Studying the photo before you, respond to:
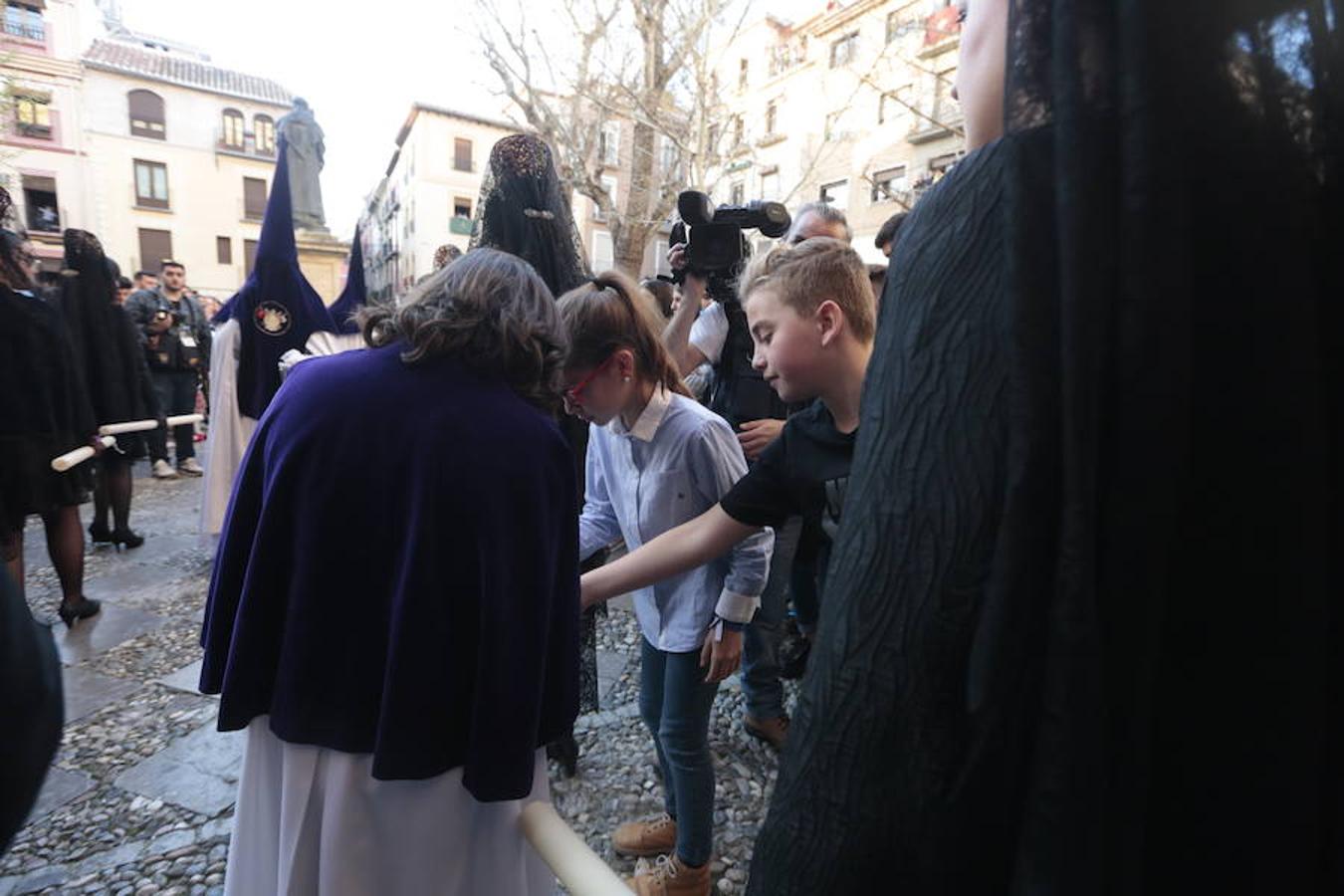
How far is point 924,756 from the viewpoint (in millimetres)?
538

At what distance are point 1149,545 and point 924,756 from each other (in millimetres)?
225

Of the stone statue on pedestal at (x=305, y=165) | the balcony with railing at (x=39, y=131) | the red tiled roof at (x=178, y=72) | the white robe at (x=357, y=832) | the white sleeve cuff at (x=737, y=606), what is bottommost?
the white robe at (x=357, y=832)

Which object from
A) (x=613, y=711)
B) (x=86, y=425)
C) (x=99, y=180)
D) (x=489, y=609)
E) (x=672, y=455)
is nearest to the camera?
(x=489, y=609)

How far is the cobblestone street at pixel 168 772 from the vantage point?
2232 millimetres

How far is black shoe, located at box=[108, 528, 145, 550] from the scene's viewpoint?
5.18 metres

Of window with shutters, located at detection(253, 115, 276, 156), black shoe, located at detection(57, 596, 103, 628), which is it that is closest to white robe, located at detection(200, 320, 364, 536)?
black shoe, located at detection(57, 596, 103, 628)

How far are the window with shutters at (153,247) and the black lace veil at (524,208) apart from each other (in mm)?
37573

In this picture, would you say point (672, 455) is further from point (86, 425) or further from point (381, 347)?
point (86, 425)

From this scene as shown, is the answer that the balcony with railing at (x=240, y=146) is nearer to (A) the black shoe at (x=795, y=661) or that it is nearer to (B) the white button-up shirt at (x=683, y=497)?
(A) the black shoe at (x=795, y=661)

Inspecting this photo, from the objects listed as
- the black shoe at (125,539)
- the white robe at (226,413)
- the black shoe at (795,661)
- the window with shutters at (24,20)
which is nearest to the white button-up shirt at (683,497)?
the black shoe at (795,661)

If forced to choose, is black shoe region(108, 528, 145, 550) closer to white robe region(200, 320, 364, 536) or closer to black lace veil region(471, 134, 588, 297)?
white robe region(200, 320, 364, 536)

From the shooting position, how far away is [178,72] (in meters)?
34.8

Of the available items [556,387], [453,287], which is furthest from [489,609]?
[453,287]

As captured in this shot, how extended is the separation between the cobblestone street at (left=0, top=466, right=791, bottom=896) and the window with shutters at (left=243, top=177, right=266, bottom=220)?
123 feet
